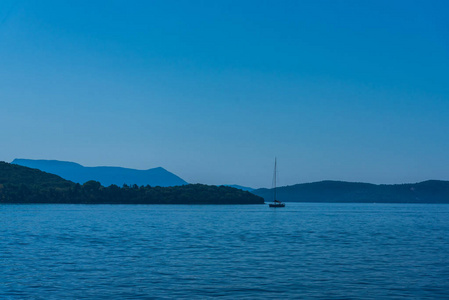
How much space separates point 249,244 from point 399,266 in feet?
62.8

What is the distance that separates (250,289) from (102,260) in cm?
1655

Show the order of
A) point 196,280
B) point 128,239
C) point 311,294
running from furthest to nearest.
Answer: point 128,239 → point 196,280 → point 311,294

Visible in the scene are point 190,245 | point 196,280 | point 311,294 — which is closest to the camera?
point 311,294

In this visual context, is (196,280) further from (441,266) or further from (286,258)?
(441,266)

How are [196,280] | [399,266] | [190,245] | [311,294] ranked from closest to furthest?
[311,294], [196,280], [399,266], [190,245]

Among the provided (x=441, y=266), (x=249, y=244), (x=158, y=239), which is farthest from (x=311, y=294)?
(x=158, y=239)

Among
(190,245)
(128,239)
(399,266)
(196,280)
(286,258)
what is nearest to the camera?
(196,280)

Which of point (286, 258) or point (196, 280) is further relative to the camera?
point (286, 258)

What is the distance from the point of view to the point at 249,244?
52.3 m

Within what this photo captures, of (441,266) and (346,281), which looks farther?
(441,266)

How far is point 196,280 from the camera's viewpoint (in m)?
30.2

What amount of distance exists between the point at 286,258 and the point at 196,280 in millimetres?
12905

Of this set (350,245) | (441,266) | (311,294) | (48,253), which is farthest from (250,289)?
(350,245)

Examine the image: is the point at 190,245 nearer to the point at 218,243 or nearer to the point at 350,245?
the point at 218,243
